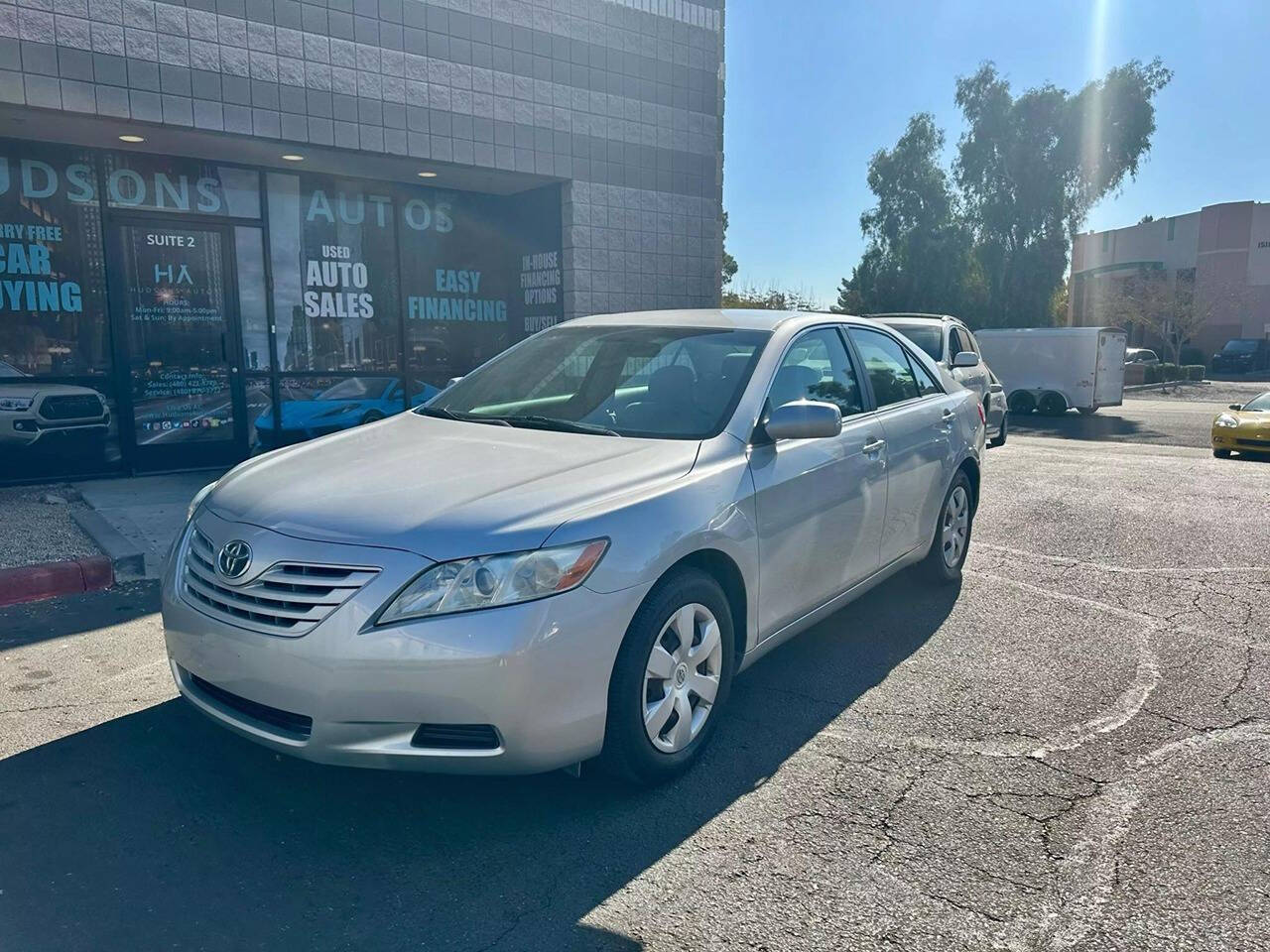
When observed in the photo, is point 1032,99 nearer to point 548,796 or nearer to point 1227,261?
point 1227,261

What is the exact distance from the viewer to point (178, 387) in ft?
32.2

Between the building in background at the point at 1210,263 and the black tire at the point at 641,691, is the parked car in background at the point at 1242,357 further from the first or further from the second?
the black tire at the point at 641,691

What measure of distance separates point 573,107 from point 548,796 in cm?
921

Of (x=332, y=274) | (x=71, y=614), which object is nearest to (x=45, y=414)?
(x=332, y=274)

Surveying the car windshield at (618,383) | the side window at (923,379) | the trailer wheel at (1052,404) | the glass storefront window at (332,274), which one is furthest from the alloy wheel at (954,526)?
the trailer wheel at (1052,404)

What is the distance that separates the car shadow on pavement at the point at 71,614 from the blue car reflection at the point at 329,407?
4.60 meters

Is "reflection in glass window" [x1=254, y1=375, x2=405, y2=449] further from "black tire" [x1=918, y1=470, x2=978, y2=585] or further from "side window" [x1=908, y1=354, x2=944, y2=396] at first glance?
"black tire" [x1=918, y1=470, x2=978, y2=585]

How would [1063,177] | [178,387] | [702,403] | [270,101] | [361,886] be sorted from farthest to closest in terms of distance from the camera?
[1063,177]
[178,387]
[270,101]
[702,403]
[361,886]

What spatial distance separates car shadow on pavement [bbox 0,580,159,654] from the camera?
5082 mm

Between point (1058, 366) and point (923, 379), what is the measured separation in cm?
1943

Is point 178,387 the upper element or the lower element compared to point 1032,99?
lower

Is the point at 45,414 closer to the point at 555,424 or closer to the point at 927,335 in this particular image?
the point at 555,424

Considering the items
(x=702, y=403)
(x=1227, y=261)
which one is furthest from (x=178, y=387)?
(x=1227, y=261)

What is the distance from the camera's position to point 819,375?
4629mm
